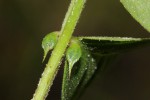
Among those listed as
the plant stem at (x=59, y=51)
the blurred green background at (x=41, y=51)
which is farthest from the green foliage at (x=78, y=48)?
Answer: the blurred green background at (x=41, y=51)

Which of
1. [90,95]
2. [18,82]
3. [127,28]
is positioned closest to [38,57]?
[18,82]

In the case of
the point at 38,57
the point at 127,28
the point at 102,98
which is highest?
the point at 127,28

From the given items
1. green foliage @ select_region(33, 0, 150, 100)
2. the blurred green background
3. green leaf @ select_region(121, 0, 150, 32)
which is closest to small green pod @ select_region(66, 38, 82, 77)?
green foliage @ select_region(33, 0, 150, 100)

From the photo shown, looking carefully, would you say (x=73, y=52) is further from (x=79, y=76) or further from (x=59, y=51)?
(x=79, y=76)

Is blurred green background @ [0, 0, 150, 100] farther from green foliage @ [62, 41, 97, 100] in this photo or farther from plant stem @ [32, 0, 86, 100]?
plant stem @ [32, 0, 86, 100]

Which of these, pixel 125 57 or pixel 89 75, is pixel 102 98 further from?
pixel 89 75
